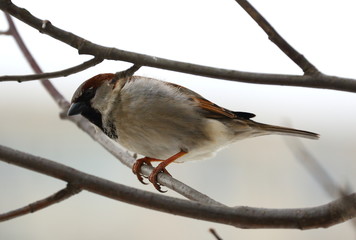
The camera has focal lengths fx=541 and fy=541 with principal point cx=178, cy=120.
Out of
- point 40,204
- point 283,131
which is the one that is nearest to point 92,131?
point 283,131

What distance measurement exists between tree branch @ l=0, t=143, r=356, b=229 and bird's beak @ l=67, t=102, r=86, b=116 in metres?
0.63

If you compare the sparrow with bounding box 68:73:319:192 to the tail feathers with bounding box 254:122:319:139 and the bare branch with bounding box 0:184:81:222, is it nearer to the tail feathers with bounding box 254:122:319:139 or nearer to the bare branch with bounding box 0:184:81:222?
the tail feathers with bounding box 254:122:319:139

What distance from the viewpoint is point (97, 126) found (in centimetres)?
131

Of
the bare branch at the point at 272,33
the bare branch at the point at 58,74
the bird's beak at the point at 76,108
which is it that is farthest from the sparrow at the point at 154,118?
the bare branch at the point at 272,33

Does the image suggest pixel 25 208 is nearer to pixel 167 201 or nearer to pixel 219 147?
pixel 167 201

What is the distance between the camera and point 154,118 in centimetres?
125

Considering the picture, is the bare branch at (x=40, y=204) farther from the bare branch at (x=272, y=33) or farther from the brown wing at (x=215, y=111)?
the brown wing at (x=215, y=111)

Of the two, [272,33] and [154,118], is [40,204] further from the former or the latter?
[154,118]

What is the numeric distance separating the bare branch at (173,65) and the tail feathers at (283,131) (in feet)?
2.21

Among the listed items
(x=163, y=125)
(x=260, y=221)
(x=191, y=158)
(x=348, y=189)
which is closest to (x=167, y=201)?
(x=260, y=221)

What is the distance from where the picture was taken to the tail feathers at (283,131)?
51.5 inches

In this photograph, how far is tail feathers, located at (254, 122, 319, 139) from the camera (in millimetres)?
1307

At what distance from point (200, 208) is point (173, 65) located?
0.20 meters

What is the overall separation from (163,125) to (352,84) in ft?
2.25
